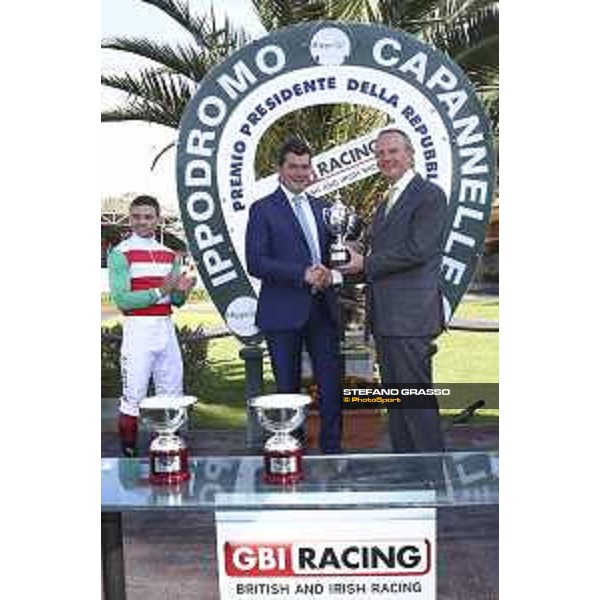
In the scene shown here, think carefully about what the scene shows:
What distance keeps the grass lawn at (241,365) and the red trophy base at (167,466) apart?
0.52ft

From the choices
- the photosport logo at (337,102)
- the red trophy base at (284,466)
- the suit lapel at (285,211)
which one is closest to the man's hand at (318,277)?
the suit lapel at (285,211)

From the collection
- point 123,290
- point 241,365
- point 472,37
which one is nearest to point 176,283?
point 123,290

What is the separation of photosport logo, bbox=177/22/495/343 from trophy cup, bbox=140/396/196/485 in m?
0.42

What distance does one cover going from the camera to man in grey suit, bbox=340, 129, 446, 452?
270 cm

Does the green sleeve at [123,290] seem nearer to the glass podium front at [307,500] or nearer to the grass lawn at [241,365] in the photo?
the grass lawn at [241,365]

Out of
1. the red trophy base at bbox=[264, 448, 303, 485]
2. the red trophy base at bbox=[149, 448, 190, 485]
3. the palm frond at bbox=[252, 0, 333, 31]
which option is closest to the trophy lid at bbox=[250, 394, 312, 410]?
the red trophy base at bbox=[264, 448, 303, 485]

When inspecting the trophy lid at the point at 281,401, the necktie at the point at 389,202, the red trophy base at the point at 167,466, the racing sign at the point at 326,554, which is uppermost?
the necktie at the point at 389,202

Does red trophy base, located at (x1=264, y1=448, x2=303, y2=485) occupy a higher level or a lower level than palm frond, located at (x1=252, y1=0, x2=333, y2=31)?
lower

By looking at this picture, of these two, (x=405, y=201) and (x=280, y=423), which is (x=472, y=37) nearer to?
(x=405, y=201)

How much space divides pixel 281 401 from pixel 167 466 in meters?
0.35

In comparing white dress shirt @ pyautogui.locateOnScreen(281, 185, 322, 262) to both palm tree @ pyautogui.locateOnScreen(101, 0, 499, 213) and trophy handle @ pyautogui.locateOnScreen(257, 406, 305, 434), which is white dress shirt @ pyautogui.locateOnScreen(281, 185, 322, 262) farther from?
trophy handle @ pyautogui.locateOnScreen(257, 406, 305, 434)

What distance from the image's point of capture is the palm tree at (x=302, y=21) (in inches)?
103
